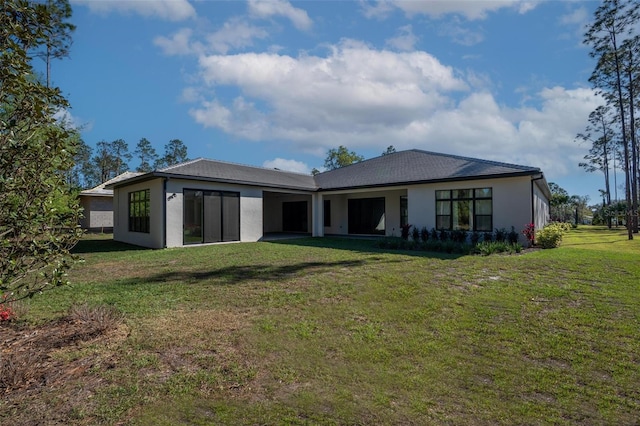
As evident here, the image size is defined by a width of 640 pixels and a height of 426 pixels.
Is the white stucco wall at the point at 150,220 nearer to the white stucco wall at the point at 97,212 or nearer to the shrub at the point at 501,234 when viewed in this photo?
the white stucco wall at the point at 97,212

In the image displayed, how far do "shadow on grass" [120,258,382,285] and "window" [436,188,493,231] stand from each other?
6.88m

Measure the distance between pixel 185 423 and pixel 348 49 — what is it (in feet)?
38.2

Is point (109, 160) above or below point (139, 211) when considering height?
above

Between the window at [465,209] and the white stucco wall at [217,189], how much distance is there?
27.7 ft

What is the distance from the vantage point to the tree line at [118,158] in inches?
2082

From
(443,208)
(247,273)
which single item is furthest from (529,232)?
(247,273)

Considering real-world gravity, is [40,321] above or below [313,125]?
below

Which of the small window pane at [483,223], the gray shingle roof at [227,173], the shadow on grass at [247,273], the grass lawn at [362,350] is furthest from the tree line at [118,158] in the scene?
the grass lawn at [362,350]

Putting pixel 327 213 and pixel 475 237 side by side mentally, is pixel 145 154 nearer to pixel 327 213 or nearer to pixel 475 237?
pixel 327 213

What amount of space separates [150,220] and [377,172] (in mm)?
A: 11516

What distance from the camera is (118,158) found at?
5506 centimetres

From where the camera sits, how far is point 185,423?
2.48 meters

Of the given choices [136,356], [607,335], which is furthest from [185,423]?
[607,335]

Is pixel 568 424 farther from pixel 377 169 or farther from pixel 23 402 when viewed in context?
pixel 377 169
